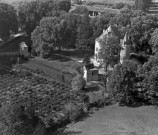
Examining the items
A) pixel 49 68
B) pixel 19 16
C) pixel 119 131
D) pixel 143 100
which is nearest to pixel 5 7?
pixel 19 16

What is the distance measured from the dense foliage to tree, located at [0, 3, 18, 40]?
19.5m

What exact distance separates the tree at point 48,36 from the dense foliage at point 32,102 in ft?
32.1

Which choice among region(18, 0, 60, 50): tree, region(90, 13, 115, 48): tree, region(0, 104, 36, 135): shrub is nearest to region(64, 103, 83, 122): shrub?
region(0, 104, 36, 135): shrub

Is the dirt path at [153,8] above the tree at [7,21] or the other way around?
above

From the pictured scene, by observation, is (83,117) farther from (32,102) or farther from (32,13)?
(32,13)

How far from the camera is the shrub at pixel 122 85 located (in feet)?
126

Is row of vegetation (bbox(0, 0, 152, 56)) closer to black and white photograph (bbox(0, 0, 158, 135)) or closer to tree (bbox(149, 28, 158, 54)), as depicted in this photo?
black and white photograph (bbox(0, 0, 158, 135))

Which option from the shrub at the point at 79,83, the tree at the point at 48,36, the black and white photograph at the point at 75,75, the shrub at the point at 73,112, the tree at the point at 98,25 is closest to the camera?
the black and white photograph at the point at 75,75

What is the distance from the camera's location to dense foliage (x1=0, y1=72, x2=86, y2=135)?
2744cm

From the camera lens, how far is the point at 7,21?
64.9m

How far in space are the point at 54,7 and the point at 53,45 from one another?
828 inches

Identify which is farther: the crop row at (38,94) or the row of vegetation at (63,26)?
the row of vegetation at (63,26)

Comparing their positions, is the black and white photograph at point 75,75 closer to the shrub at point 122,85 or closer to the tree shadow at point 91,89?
the shrub at point 122,85

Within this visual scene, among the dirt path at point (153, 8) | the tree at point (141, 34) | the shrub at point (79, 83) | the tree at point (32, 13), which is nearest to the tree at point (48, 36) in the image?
the tree at point (32, 13)
